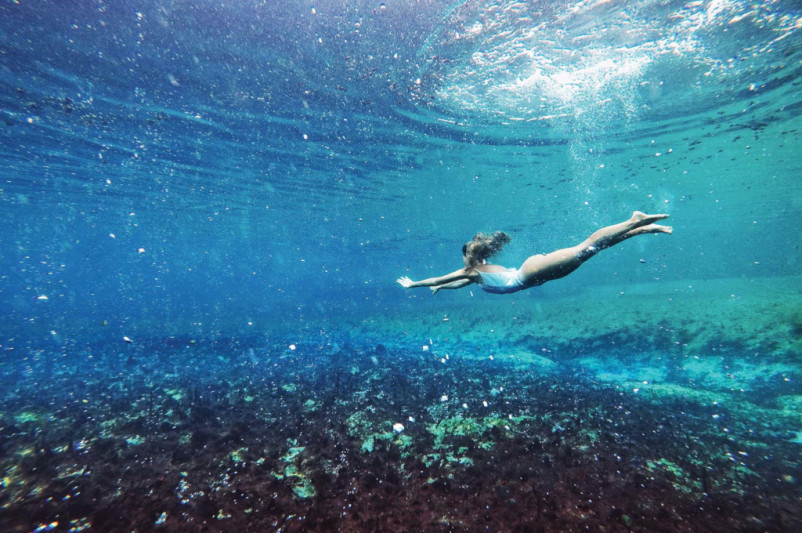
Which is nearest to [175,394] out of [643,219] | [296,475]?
[296,475]

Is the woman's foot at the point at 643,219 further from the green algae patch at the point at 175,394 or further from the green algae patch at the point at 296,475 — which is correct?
the green algae patch at the point at 175,394

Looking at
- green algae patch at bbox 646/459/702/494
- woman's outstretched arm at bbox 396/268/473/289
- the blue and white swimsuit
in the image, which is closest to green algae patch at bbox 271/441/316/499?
woman's outstretched arm at bbox 396/268/473/289

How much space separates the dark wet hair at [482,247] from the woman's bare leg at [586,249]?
801 mm

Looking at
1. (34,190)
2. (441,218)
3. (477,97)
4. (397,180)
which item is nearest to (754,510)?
(477,97)

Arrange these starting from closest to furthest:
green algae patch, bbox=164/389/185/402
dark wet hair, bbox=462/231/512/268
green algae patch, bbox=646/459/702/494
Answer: green algae patch, bbox=646/459/702/494, dark wet hair, bbox=462/231/512/268, green algae patch, bbox=164/389/185/402

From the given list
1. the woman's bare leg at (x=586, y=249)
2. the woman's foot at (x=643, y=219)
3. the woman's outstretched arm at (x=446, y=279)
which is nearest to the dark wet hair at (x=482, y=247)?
the woman's outstretched arm at (x=446, y=279)

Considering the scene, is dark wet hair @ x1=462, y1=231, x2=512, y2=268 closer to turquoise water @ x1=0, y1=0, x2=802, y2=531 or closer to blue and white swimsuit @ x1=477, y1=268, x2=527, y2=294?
blue and white swimsuit @ x1=477, y1=268, x2=527, y2=294

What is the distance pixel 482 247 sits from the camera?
533cm

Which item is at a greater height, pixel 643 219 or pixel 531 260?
pixel 643 219

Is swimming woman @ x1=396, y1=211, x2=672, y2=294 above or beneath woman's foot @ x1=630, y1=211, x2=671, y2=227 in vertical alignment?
beneath

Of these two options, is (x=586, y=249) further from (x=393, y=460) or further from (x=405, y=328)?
(x=405, y=328)

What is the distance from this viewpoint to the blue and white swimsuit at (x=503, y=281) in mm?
5069

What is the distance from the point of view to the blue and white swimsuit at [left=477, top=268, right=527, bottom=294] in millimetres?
5069

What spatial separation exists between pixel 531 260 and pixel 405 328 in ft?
52.0
